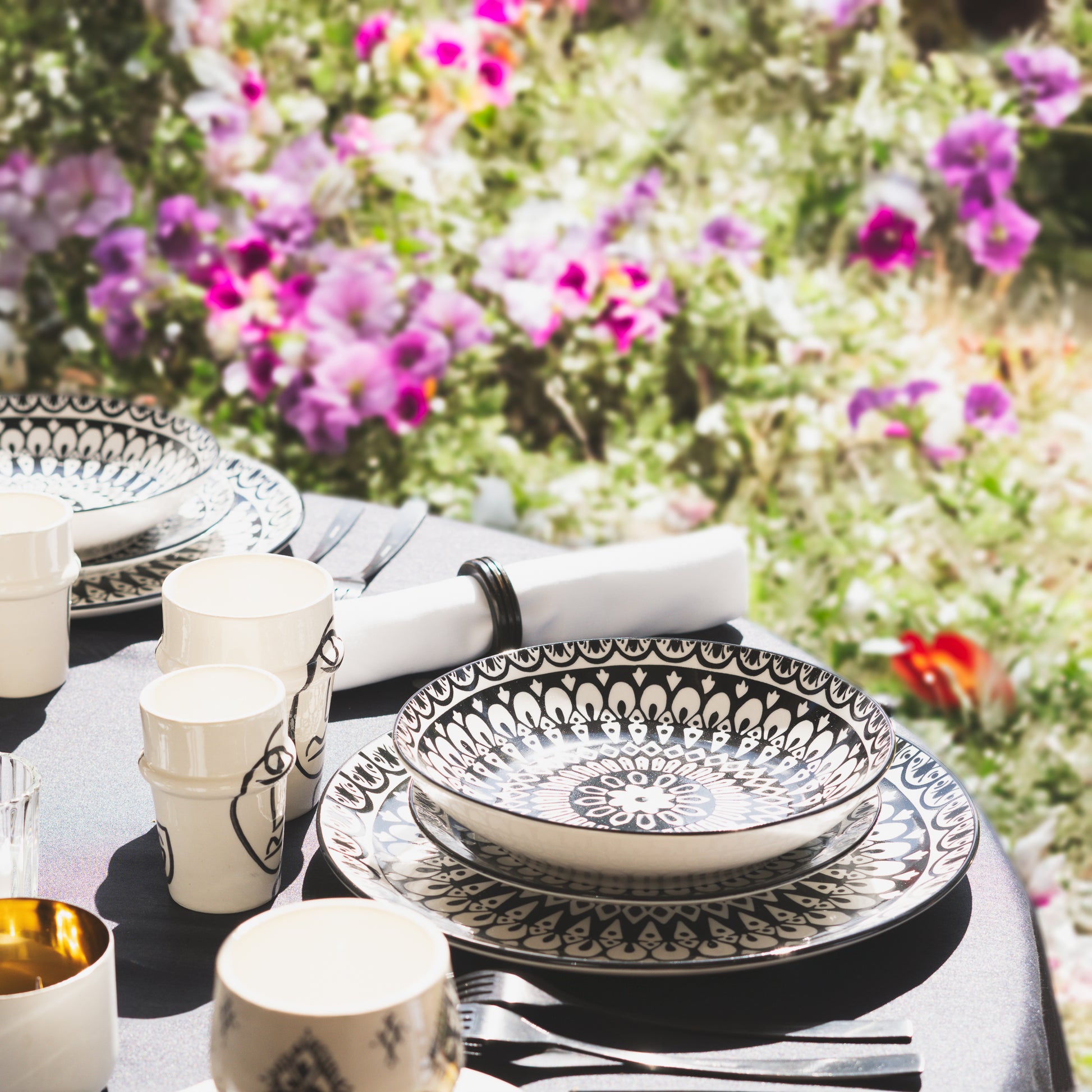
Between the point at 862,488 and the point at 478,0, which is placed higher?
the point at 478,0

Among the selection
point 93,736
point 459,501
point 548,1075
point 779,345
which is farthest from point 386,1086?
point 779,345

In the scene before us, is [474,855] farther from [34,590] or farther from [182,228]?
[182,228]

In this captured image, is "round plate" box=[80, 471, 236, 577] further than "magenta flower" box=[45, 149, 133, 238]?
No

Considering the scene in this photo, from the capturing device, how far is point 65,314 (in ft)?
9.26

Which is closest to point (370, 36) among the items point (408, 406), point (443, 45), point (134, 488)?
point (443, 45)

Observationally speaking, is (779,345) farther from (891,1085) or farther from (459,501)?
(891,1085)

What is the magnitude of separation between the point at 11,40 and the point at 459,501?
1303 mm

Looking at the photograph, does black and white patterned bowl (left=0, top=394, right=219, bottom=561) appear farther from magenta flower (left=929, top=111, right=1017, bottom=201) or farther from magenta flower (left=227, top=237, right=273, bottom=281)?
magenta flower (left=929, top=111, right=1017, bottom=201)

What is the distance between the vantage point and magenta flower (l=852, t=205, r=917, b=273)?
9.15ft

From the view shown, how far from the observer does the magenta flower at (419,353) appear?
2.65 meters

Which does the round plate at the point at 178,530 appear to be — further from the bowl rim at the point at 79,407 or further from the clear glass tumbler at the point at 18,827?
the clear glass tumbler at the point at 18,827

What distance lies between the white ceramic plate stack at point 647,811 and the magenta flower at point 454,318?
181cm

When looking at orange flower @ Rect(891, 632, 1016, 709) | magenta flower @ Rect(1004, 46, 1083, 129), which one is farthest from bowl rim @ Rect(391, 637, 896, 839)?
magenta flower @ Rect(1004, 46, 1083, 129)

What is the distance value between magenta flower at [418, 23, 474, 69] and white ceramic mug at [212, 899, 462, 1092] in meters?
2.39
